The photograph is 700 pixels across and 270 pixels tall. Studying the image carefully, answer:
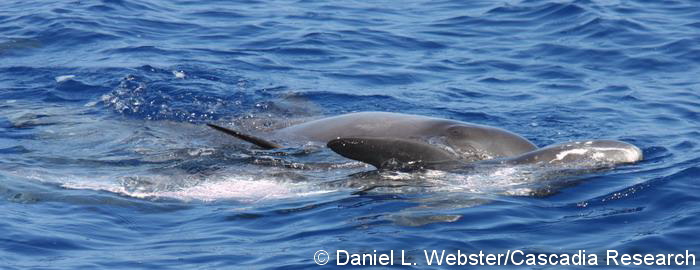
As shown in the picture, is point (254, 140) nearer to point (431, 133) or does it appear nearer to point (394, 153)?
point (394, 153)

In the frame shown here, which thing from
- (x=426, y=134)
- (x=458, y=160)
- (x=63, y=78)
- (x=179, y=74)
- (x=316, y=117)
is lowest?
(x=63, y=78)

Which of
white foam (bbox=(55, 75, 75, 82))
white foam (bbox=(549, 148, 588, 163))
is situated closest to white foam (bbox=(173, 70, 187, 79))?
white foam (bbox=(55, 75, 75, 82))

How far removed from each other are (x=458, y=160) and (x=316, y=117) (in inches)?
114

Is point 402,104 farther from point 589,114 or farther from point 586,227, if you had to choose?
point 586,227

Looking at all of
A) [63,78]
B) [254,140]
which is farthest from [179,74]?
[254,140]

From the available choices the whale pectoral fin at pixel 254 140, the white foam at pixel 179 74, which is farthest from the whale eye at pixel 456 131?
the white foam at pixel 179 74

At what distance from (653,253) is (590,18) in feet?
38.0

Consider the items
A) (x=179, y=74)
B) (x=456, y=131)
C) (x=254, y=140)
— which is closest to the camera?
(x=254, y=140)

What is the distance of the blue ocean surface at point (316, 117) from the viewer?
886 centimetres

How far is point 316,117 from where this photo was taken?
13.4 meters

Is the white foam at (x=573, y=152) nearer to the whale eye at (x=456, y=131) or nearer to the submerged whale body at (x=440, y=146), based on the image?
the submerged whale body at (x=440, y=146)
